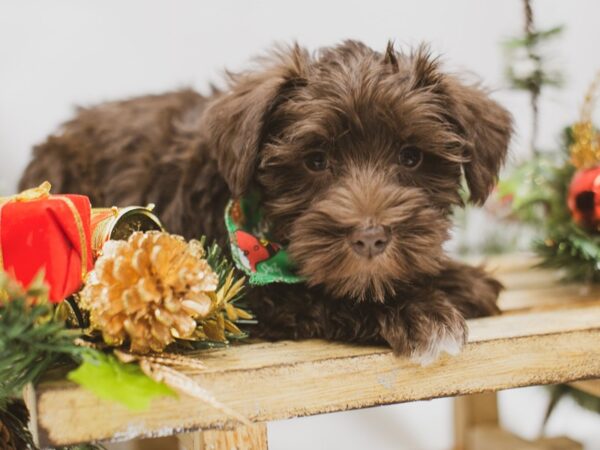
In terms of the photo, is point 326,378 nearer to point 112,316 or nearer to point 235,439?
point 235,439

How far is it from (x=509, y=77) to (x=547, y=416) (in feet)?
4.35

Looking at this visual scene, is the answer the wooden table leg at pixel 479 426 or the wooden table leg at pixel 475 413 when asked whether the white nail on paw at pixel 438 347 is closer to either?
the wooden table leg at pixel 479 426

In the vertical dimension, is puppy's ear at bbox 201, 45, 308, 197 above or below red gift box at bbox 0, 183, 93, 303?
above

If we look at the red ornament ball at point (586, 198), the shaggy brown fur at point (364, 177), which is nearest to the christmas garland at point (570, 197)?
the red ornament ball at point (586, 198)

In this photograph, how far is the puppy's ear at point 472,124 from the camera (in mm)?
1839

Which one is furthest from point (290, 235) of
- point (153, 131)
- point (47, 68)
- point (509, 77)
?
point (47, 68)

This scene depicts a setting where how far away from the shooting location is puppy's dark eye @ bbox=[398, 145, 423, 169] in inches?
71.8

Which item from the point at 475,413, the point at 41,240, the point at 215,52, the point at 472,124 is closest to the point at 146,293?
the point at 41,240

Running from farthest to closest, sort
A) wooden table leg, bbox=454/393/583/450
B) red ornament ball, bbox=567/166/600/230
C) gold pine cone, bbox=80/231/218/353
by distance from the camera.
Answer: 1. wooden table leg, bbox=454/393/583/450
2. red ornament ball, bbox=567/166/600/230
3. gold pine cone, bbox=80/231/218/353

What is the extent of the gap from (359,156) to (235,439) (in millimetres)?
731

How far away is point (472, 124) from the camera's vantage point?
186 centimetres

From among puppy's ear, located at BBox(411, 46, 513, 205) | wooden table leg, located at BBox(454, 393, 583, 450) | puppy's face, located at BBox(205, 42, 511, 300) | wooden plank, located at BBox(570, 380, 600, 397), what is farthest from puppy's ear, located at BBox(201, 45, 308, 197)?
wooden table leg, located at BBox(454, 393, 583, 450)

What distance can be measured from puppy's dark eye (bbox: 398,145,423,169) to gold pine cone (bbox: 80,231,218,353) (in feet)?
2.12

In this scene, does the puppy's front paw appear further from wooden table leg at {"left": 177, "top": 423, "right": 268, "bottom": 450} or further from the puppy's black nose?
wooden table leg at {"left": 177, "top": 423, "right": 268, "bottom": 450}
